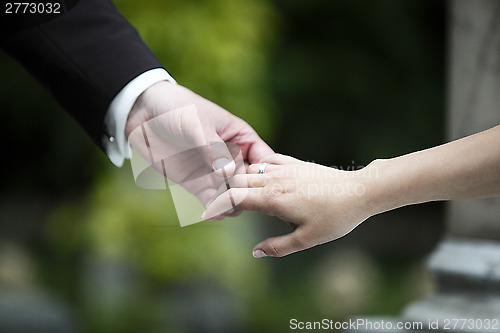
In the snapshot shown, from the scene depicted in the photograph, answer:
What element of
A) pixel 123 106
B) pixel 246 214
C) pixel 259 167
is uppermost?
pixel 246 214

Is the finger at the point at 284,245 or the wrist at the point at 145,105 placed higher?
the wrist at the point at 145,105

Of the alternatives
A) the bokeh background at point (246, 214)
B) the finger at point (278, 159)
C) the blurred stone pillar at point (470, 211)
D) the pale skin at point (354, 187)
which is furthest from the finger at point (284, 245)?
the bokeh background at point (246, 214)

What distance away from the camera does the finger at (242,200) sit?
0.64 m

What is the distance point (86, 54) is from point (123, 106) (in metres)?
0.09

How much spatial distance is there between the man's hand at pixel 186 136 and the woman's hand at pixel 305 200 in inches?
2.8

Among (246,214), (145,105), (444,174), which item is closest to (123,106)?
(145,105)

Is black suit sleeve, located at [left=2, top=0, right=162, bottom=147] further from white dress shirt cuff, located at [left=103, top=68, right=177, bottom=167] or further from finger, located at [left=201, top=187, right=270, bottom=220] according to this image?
finger, located at [left=201, top=187, right=270, bottom=220]

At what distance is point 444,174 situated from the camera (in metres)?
0.55

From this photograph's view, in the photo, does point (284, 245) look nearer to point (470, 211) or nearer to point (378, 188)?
point (378, 188)

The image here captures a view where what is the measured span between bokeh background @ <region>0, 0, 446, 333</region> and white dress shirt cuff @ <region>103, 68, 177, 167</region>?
0.63 m

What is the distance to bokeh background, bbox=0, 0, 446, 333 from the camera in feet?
4.96

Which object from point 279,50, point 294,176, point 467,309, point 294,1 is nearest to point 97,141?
point 294,176

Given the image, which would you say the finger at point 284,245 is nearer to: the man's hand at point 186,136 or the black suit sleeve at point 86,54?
the man's hand at point 186,136

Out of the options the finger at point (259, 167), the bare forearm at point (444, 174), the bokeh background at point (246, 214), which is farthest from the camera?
the bokeh background at point (246, 214)
